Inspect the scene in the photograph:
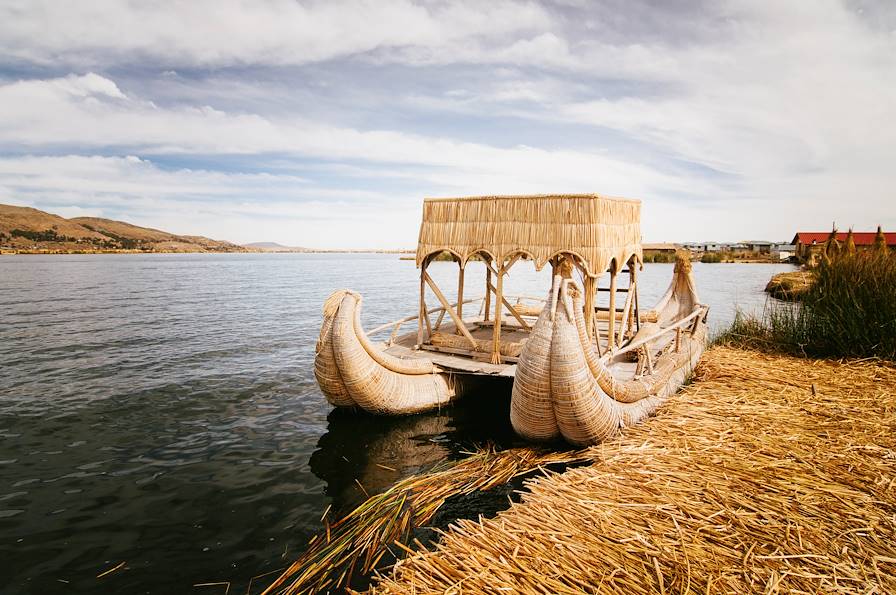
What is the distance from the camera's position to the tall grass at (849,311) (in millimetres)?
9164

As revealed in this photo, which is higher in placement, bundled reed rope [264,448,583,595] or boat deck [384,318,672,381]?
boat deck [384,318,672,381]

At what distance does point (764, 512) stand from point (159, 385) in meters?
12.6

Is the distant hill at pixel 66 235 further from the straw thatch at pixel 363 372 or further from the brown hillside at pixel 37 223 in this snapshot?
the straw thatch at pixel 363 372

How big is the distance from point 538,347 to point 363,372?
3.36 meters

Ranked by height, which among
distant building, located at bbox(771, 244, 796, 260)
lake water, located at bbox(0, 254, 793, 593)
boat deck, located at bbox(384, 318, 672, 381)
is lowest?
lake water, located at bbox(0, 254, 793, 593)

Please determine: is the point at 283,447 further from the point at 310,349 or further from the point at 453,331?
the point at 310,349

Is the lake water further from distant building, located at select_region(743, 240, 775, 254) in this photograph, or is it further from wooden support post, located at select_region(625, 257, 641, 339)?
distant building, located at select_region(743, 240, 775, 254)

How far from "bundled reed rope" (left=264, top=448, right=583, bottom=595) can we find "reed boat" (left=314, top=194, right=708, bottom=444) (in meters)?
0.62

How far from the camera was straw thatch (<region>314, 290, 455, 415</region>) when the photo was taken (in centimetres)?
793

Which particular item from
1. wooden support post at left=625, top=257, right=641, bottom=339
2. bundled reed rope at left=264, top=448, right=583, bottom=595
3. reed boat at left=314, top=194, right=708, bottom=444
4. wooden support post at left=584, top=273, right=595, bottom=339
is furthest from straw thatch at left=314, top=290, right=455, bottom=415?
wooden support post at left=625, top=257, right=641, bottom=339

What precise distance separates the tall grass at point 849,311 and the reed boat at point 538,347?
2.13 metres

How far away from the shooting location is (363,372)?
8.30 m

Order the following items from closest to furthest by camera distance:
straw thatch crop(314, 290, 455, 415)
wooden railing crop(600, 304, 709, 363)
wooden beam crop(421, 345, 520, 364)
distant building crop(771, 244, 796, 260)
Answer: straw thatch crop(314, 290, 455, 415) → wooden railing crop(600, 304, 709, 363) → wooden beam crop(421, 345, 520, 364) → distant building crop(771, 244, 796, 260)

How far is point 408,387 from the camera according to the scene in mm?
9188
